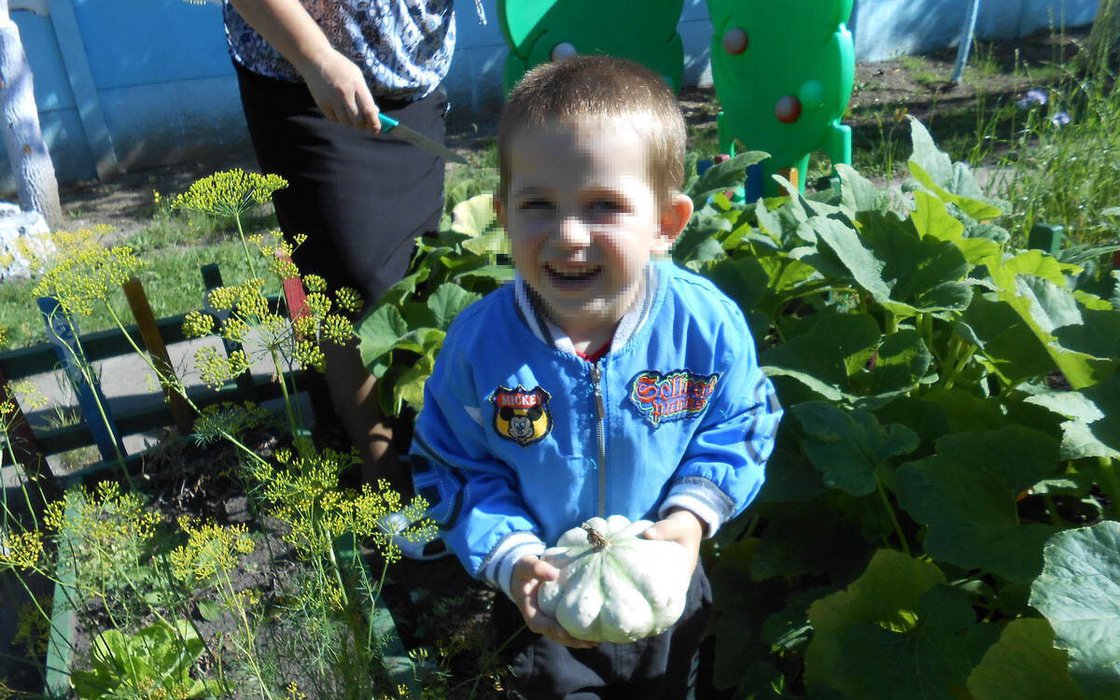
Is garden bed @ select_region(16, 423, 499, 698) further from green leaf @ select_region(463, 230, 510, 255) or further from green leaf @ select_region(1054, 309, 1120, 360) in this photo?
green leaf @ select_region(1054, 309, 1120, 360)

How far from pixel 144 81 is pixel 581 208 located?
7.56 metres

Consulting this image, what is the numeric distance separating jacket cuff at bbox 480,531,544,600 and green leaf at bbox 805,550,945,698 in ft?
1.94

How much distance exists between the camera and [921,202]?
2172 millimetres

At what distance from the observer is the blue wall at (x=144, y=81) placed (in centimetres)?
741

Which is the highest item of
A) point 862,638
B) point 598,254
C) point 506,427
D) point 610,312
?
point 598,254

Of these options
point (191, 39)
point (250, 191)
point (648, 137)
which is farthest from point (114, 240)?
point (648, 137)

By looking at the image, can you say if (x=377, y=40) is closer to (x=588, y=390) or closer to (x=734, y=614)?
(x=588, y=390)

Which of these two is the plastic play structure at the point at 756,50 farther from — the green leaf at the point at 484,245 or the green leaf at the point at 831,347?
the green leaf at the point at 831,347

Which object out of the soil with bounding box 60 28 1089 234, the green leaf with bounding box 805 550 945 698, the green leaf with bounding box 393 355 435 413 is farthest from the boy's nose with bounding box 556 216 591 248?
the soil with bounding box 60 28 1089 234

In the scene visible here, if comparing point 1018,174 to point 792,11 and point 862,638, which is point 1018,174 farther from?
point 862,638

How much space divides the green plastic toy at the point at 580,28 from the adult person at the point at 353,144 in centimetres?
160

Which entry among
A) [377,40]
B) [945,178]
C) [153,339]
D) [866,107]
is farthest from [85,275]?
[866,107]

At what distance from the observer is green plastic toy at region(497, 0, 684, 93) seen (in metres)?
4.30

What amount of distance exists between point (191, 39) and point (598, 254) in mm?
7568
